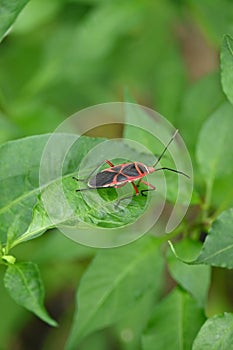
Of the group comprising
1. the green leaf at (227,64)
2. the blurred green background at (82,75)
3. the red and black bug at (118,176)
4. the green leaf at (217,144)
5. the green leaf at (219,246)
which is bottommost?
the blurred green background at (82,75)

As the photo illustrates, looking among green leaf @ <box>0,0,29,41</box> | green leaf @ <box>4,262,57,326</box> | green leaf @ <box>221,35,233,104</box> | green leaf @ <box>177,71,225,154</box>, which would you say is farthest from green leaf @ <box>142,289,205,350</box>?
Answer: green leaf @ <box>0,0,29,41</box>

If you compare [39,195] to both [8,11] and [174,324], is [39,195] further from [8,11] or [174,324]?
[174,324]

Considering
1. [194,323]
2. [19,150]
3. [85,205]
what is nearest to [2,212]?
[19,150]

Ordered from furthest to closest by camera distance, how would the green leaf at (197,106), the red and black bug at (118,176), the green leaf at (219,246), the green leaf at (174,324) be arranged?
the green leaf at (197,106), the green leaf at (174,324), the red and black bug at (118,176), the green leaf at (219,246)

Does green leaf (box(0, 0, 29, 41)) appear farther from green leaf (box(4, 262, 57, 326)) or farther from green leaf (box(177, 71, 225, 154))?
green leaf (box(177, 71, 225, 154))

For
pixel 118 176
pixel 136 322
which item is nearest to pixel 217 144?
pixel 118 176

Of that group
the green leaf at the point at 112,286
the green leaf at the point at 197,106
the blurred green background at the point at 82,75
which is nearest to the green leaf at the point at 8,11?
the green leaf at the point at 112,286

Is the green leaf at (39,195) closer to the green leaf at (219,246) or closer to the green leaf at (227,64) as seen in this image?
the green leaf at (219,246)
